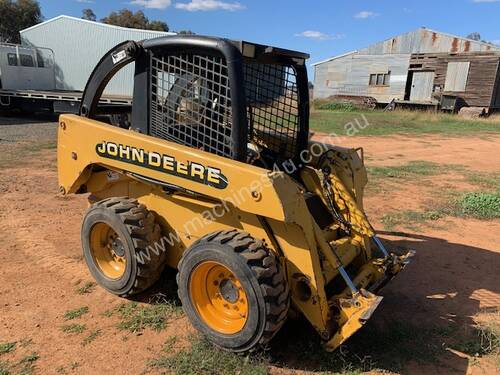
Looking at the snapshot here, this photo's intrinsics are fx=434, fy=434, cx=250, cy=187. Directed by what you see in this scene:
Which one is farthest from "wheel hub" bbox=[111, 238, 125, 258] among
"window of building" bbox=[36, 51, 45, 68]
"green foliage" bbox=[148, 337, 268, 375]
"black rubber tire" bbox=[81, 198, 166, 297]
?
"window of building" bbox=[36, 51, 45, 68]

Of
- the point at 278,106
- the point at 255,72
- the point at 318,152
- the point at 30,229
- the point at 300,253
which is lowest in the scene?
the point at 30,229

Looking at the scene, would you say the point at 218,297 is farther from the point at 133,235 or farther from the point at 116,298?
the point at 116,298

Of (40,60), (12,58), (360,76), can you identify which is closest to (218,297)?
(12,58)

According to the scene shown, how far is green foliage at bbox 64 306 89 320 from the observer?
3.62 m

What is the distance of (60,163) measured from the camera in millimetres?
4211

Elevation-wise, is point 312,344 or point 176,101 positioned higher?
point 176,101

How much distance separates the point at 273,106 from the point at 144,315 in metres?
2.14

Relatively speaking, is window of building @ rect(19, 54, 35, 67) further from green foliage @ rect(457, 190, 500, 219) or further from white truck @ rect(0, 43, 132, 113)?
green foliage @ rect(457, 190, 500, 219)

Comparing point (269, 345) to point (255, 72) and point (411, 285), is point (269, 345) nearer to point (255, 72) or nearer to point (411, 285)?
point (411, 285)

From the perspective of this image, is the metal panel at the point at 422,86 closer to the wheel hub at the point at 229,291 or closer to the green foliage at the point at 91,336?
the wheel hub at the point at 229,291

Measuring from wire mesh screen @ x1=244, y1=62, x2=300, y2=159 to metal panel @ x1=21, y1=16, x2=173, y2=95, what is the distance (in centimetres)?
1938

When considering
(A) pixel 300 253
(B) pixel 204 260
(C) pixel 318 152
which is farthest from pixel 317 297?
(C) pixel 318 152

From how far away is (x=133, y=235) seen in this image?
11.6 feet

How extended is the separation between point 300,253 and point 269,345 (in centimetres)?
76
